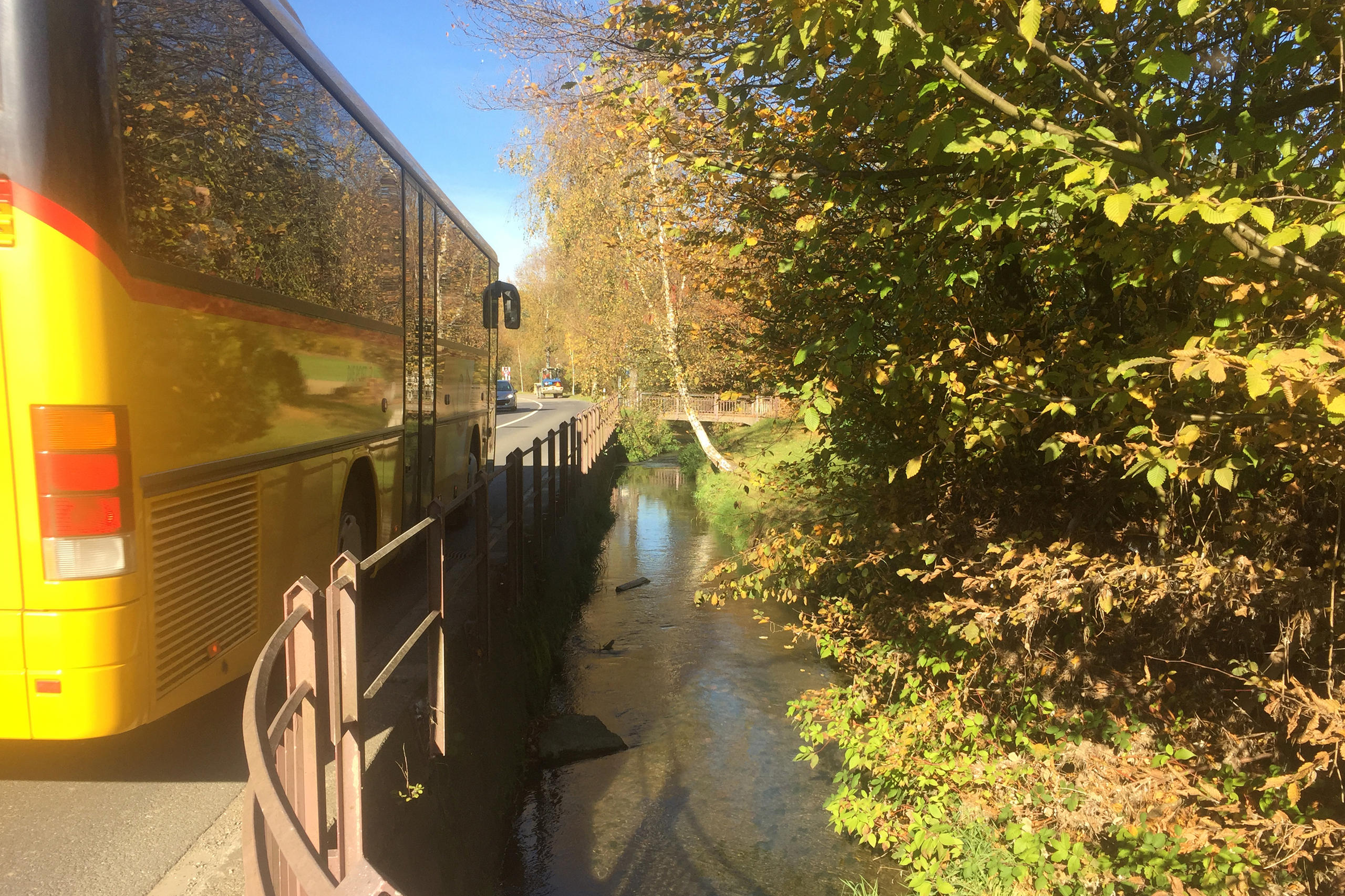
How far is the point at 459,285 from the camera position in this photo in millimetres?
9625

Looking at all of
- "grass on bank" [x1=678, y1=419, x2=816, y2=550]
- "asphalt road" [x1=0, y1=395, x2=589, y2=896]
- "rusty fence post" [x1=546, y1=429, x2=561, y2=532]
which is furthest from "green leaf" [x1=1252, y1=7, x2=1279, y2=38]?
"rusty fence post" [x1=546, y1=429, x2=561, y2=532]

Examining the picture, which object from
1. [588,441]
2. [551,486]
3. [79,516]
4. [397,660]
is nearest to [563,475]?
[551,486]

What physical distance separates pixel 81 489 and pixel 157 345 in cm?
61

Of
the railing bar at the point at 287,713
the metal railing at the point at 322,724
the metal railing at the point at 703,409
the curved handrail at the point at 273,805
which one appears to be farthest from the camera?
the metal railing at the point at 703,409

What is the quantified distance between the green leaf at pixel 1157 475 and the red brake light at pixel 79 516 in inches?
138

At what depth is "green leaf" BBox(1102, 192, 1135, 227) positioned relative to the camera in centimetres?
262

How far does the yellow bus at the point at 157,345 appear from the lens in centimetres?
310

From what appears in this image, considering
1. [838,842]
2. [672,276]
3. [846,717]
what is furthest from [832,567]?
[672,276]

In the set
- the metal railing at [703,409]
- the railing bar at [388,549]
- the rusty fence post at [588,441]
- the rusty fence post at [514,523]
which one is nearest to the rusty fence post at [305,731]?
the railing bar at [388,549]

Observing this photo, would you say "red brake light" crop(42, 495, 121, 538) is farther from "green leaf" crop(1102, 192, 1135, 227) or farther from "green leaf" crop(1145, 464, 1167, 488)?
"green leaf" crop(1145, 464, 1167, 488)

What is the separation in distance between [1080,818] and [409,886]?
353 cm

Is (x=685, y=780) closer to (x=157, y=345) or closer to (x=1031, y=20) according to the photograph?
(x=157, y=345)

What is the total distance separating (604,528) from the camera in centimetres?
1794

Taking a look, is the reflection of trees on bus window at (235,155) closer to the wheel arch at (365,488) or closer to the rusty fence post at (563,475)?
the wheel arch at (365,488)
